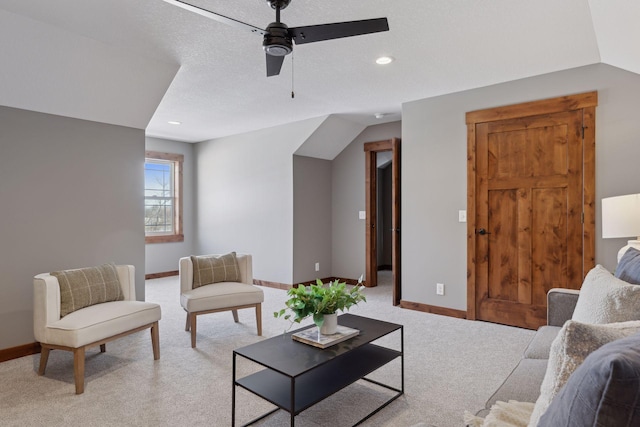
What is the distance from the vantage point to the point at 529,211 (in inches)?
146

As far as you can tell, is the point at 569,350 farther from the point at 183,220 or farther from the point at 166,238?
the point at 183,220

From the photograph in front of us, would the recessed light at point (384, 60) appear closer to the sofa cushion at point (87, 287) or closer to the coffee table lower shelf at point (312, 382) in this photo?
the coffee table lower shelf at point (312, 382)

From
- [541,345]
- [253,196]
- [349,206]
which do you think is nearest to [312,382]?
[541,345]

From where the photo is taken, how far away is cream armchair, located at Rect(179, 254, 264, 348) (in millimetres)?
3264

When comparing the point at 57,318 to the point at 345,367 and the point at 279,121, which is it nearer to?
the point at 345,367

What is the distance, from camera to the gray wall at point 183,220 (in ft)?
21.8

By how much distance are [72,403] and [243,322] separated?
1832mm

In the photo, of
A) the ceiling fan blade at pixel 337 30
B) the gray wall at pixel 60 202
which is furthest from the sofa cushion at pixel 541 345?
the gray wall at pixel 60 202

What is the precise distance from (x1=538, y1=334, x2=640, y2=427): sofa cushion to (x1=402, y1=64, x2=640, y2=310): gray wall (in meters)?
3.30

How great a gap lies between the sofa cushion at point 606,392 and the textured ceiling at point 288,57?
2242 millimetres

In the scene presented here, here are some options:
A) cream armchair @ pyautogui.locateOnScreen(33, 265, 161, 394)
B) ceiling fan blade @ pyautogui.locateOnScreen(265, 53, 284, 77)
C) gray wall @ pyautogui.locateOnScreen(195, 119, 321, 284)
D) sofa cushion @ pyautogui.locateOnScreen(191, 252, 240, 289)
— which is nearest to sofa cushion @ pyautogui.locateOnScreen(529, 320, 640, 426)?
ceiling fan blade @ pyautogui.locateOnScreen(265, 53, 284, 77)

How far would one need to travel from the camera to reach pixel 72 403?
7.59ft

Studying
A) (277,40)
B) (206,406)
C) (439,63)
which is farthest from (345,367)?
(439,63)

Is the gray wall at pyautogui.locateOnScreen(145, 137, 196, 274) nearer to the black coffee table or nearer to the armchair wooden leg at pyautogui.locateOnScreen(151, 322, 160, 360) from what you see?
the armchair wooden leg at pyautogui.locateOnScreen(151, 322, 160, 360)
